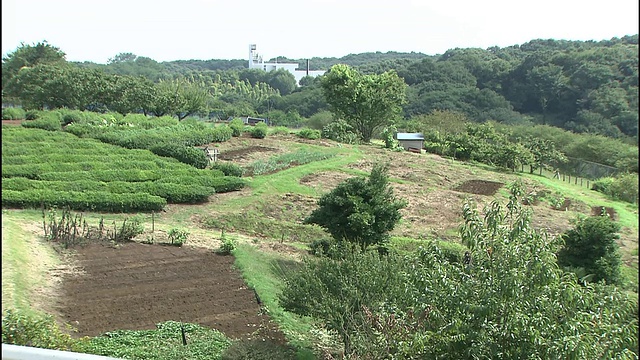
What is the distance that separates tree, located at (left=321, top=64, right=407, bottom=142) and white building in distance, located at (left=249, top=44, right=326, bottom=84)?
4.76 m

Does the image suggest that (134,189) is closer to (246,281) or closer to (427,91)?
(246,281)

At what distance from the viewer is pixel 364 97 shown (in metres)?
32.9

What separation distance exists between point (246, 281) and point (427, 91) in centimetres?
3358

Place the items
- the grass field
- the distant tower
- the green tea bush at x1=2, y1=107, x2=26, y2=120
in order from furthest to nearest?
the distant tower < the green tea bush at x1=2, y1=107, x2=26, y2=120 < the grass field

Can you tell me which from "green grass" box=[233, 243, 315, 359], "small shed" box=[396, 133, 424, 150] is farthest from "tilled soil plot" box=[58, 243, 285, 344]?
"small shed" box=[396, 133, 424, 150]

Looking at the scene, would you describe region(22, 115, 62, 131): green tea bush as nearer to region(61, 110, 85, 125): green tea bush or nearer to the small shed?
region(61, 110, 85, 125): green tea bush

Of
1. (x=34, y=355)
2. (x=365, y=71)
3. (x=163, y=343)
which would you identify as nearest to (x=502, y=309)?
(x=34, y=355)

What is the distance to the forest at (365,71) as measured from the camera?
2017 cm

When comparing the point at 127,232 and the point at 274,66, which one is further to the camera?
the point at 274,66

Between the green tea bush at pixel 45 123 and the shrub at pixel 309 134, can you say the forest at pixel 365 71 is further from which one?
the shrub at pixel 309 134

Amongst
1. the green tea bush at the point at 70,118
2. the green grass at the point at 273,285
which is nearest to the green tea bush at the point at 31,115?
the green tea bush at the point at 70,118

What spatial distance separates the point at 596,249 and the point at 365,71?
31911 mm

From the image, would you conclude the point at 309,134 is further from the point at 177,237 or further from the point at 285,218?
the point at 177,237

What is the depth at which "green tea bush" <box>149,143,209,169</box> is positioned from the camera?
55.4 feet
